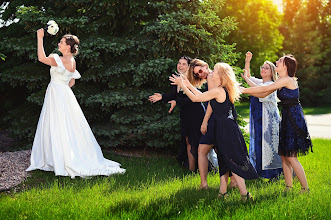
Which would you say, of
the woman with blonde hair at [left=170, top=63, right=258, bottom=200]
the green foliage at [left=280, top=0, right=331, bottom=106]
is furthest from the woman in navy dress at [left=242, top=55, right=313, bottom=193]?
the green foliage at [left=280, top=0, right=331, bottom=106]

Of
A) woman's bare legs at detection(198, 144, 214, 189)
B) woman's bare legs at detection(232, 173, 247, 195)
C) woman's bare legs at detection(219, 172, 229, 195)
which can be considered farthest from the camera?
woman's bare legs at detection(198, 144, 214, 189)

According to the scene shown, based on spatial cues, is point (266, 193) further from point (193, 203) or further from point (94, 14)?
point (94, 14)

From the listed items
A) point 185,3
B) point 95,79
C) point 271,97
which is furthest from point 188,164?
point 185,3

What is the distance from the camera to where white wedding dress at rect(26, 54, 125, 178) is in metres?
6.46

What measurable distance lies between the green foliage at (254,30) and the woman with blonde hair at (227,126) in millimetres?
22315

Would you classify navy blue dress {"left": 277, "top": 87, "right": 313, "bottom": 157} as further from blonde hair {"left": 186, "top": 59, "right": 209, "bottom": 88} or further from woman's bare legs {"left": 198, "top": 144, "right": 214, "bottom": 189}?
blonde hair {"left": 186, "top": 59, "right": 209, "bottom": 88}

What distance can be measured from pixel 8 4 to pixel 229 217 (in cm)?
989

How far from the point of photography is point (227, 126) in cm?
511

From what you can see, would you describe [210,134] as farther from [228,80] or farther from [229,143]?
[228,80]

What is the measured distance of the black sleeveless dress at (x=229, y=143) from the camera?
5.05m

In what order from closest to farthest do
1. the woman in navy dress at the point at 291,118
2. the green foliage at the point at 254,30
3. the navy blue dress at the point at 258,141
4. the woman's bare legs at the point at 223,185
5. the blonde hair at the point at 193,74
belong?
1. the woman's bare legs at the point at 223,185
2. the woman in navy dress at the point at 291,118
3. the blonde hair at the point at 193,74
4. the navy blue dress at the point at 258,141
5. the green foliage at the point at 254,30

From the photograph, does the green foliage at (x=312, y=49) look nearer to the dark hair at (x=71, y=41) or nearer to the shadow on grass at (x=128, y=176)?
the shadow on grass at (x=128, y=176)

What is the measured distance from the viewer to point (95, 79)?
865cm

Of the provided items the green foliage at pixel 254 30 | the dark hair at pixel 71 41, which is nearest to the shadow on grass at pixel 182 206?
the dark hair at pixel 71 41
